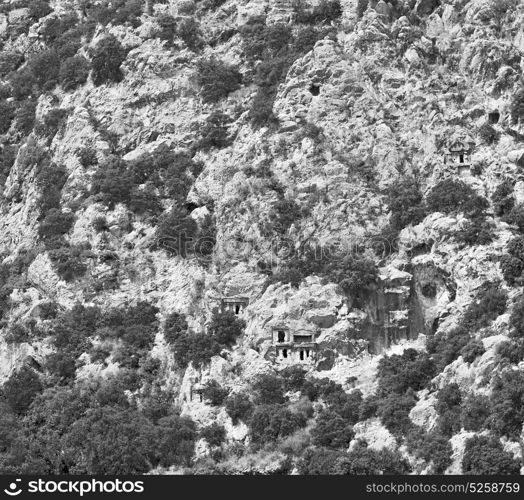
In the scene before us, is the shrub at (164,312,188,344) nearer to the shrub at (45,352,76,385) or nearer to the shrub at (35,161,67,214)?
the shrub at (45,352,76,385)

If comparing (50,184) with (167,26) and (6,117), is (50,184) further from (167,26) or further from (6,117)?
(167,26)

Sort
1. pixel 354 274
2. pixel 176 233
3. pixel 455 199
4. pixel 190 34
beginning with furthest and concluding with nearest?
pixel 190 34 → pixel 176 233 → pixel 455 199 → pixel 354 274

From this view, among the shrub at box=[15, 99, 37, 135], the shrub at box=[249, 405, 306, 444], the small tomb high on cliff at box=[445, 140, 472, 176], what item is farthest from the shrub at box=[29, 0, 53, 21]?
the shrub at box=[249, 405, 306, 444]

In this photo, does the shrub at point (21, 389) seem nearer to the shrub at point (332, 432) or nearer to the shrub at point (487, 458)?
the shrub at point (332, 432)

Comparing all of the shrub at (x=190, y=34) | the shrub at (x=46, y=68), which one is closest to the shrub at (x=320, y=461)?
the shrub at (x=190, y=34)

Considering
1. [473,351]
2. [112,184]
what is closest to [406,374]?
[473,351]

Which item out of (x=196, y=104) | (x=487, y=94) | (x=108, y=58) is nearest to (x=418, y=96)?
(x=487, y=94)
